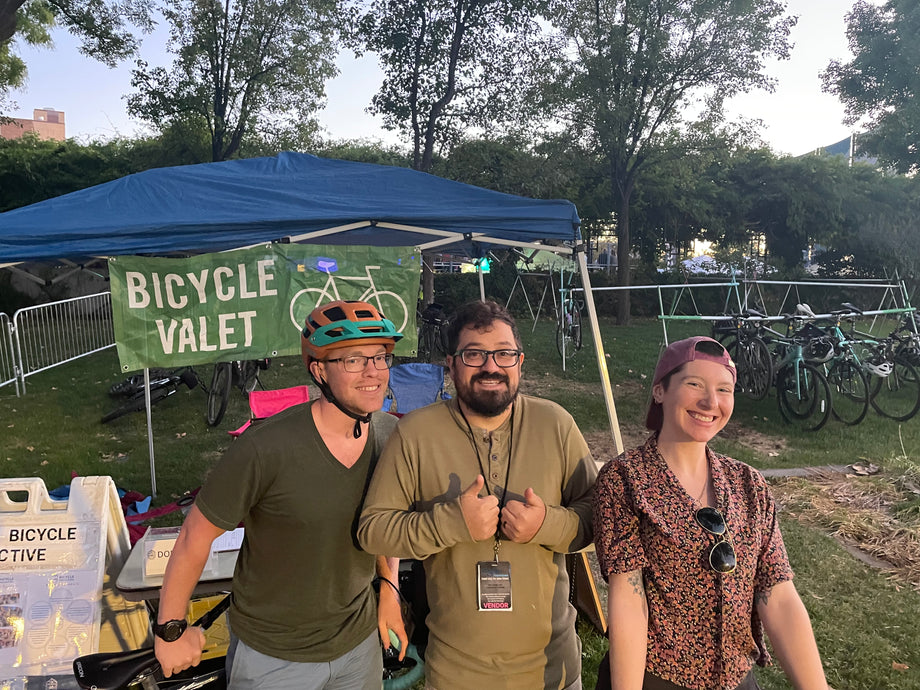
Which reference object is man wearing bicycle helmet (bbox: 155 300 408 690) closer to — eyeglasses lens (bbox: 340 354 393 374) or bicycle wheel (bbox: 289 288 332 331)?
eyeglasses lens (bbox: 340 354 393 374)

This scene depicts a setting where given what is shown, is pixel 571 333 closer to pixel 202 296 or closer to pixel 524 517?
pixel 202 296

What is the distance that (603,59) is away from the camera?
15406 millimetres

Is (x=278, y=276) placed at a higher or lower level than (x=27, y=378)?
higher

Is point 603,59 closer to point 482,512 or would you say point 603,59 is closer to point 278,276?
point 278,276

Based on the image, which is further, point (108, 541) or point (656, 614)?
point (108, 541)

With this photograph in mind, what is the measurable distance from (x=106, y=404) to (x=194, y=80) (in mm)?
10950

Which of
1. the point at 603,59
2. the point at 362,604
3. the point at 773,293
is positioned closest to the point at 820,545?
the point at 362,604

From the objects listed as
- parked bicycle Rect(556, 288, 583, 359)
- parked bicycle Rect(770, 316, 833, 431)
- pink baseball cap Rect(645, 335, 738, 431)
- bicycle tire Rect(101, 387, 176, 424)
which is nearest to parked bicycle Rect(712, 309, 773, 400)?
parked bicycle Rect(770, 316, 833, 431)

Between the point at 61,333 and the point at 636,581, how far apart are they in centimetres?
1444

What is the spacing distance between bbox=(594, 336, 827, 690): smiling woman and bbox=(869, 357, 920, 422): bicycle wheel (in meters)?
8.22

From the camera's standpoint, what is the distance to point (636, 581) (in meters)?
1.50

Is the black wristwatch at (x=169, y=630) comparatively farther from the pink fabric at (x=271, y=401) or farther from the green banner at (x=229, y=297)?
the pink fabric at (x=271, y=401)

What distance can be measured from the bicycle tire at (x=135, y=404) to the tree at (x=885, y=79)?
23095 mm

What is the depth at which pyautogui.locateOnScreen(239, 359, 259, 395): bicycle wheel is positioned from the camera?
8.63 m
